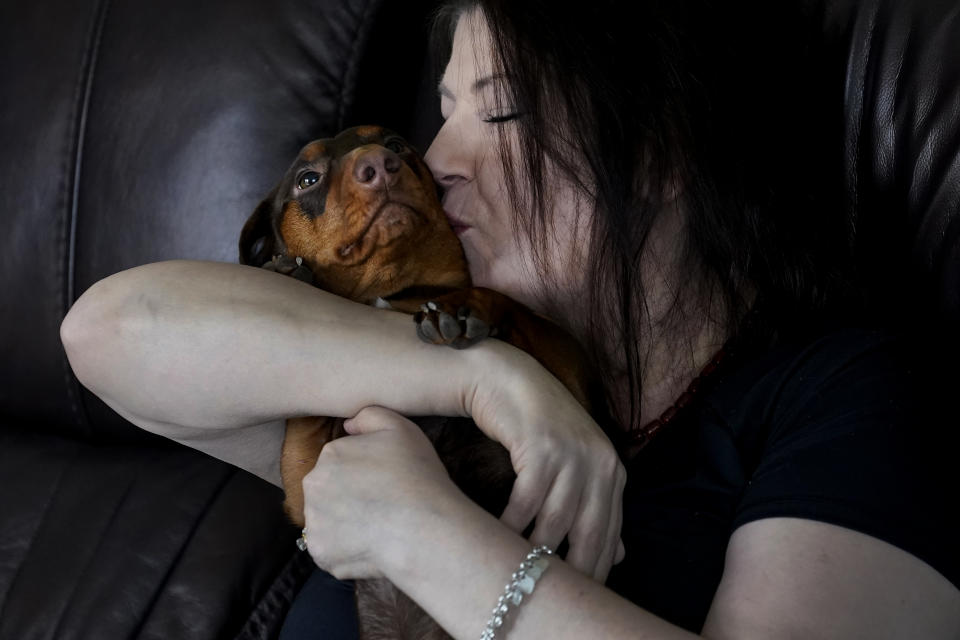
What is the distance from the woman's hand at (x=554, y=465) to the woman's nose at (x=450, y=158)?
0.36 metres

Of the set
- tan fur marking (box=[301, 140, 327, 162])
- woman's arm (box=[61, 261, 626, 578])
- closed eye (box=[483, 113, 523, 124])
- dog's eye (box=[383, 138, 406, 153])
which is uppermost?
closed eye (box=[483, 113, 523, 124])

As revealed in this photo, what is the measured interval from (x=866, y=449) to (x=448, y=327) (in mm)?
473

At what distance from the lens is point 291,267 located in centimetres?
138

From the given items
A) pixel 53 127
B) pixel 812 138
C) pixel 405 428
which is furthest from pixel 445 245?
pixel 53 127

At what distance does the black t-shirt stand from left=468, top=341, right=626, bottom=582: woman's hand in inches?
3.2

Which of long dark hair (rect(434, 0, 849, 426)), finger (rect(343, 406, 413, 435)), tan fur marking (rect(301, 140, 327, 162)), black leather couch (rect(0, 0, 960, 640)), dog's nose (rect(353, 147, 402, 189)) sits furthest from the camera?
black leather couch (rect(0, 0, 960, 640))

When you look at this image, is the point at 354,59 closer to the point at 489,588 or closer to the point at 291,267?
the point at 291,267

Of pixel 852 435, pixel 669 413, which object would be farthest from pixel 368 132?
pixel 852 435

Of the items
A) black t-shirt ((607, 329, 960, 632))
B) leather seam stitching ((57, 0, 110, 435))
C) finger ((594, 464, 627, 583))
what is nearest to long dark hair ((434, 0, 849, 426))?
black t-shirt ((607, 329, 960, 632))

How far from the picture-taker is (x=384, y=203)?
4.42 feet

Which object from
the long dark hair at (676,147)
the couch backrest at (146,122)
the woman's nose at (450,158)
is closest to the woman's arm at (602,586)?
the long dark hair at (676,147)

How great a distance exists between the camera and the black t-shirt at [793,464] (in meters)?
0.96

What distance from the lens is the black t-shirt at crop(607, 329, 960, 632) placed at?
96 centimetres

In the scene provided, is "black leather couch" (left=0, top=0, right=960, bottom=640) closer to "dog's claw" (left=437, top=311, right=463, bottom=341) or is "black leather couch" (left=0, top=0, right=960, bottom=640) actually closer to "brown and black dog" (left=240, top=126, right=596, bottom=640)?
"brown and black dog" (left=240, top=126, right=596, bottom=640)
